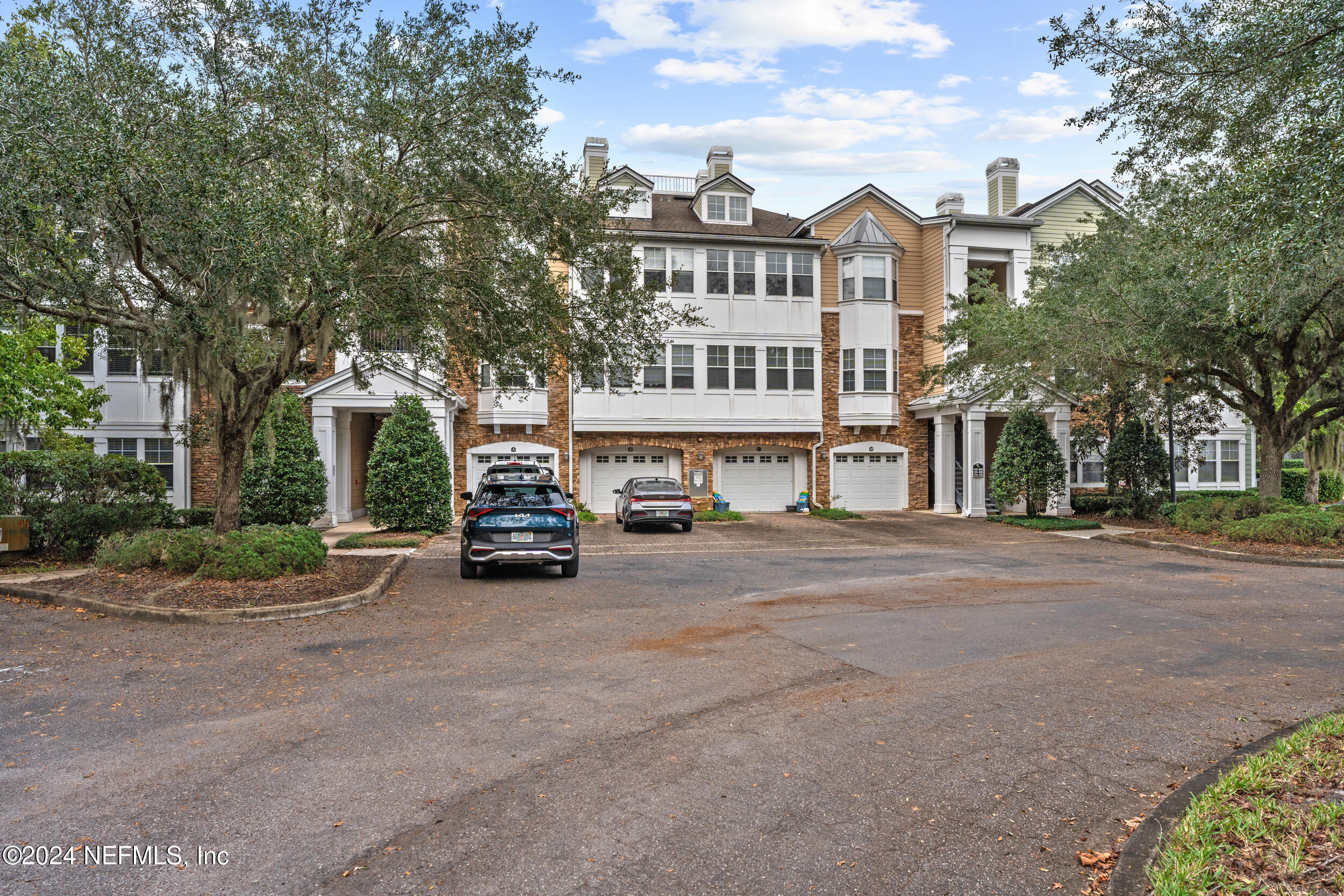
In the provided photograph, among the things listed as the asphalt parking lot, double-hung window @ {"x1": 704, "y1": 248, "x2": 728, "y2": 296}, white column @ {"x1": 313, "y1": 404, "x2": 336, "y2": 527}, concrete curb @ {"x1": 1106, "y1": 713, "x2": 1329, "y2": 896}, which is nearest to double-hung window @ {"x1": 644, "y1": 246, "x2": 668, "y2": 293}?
double-hung window @ {"x1": 704, "y1": 248, "x2": 728, "y2": 296}

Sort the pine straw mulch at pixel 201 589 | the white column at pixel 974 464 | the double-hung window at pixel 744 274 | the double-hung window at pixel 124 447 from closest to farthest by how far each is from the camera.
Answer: the pine straw mulch at pixel 201 589
the double-hung window at pixel 124 447
the white column at pixel 974 464
the double-hung window at pixel 744 274

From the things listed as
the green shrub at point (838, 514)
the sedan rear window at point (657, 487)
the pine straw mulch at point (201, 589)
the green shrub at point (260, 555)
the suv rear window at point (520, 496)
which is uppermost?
the suv rear window at point (520, 496)

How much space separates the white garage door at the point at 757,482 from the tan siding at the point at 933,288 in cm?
608

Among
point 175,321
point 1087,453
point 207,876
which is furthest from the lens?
point 1087,453

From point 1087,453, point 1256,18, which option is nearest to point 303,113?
point 1256,18

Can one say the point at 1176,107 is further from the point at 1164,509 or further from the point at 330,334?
the point at 1164,509

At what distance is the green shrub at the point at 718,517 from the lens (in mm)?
25438

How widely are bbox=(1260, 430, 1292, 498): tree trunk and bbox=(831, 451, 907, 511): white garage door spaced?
36.1 feet

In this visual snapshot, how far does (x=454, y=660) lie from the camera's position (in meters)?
7.94

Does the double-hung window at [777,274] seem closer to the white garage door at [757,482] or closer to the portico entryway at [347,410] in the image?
the white garage door at [757,482]

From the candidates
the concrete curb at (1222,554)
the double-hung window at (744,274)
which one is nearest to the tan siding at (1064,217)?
the double-hung window at (744,274)

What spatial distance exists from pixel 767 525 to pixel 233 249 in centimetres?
1736

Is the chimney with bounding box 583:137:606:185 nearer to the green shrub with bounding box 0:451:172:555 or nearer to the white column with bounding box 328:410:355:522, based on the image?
the white column with bounding box 328:410:355:522

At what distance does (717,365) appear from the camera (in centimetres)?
Result: 2820
